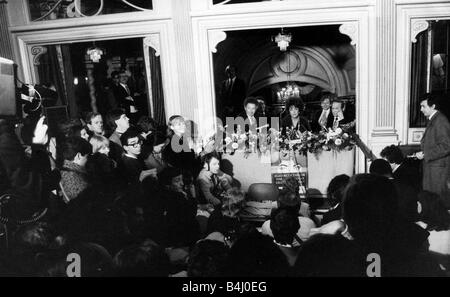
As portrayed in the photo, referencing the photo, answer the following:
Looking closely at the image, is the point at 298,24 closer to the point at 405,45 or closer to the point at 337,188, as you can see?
the point at 405,45

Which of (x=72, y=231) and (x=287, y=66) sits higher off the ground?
(x=287, y=66)

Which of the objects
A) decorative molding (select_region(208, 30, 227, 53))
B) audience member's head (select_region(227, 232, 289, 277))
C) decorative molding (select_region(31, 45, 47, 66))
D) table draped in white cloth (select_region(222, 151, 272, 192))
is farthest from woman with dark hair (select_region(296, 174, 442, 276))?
decorative molding (select_region(31, 45, 47, 66))

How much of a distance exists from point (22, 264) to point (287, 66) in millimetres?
2680

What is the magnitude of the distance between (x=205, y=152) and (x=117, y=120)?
1.84 feet

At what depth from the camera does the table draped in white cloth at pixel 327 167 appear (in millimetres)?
2186

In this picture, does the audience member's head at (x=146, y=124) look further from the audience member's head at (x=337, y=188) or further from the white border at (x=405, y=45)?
→ the white border at (x=405, y=45)

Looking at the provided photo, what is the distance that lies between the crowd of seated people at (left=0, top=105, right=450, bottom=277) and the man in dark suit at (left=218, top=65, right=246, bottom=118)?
31 centimetres

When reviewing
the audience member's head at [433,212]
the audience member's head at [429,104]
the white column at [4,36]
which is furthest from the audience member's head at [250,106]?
the white column at [4,36]

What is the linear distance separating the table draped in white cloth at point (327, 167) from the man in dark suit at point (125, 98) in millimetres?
1092

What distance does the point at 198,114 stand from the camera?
7.65 ft

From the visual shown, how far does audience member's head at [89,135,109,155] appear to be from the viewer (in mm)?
2202

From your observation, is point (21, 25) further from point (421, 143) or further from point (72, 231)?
point (421, 143)

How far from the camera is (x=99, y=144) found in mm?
2219

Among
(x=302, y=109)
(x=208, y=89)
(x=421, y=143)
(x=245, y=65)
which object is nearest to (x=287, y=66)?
(x=245, y=65)
